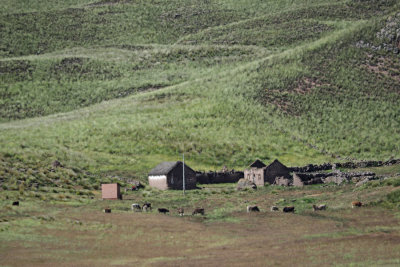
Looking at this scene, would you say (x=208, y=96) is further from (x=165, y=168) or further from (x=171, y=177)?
(x=171, y=177)

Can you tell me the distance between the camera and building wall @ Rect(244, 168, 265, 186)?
7112 cm

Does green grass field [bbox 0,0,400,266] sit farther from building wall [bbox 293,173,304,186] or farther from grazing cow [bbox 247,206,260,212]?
building wall [bbox 293,173,304,186]

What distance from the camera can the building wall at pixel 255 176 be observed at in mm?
71125

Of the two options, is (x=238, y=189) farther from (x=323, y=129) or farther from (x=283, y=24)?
(x=283, y=24)

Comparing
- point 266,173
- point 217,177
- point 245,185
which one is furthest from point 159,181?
point 266,173

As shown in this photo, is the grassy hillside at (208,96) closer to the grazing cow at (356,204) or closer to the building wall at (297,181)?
the building wall at (297,181)

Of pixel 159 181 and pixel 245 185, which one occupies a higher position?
pixel 159 181

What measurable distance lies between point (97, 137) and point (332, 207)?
5294cm

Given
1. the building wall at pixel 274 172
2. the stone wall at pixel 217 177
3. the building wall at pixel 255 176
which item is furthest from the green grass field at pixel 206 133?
the stone wall at pixel 217 177

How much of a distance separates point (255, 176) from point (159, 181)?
988 cm

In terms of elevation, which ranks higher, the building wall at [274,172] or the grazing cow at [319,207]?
the building wall at [274,172]

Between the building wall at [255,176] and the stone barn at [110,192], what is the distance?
18.5 metres

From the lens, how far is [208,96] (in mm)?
121750

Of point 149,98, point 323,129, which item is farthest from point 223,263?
point 149,98
